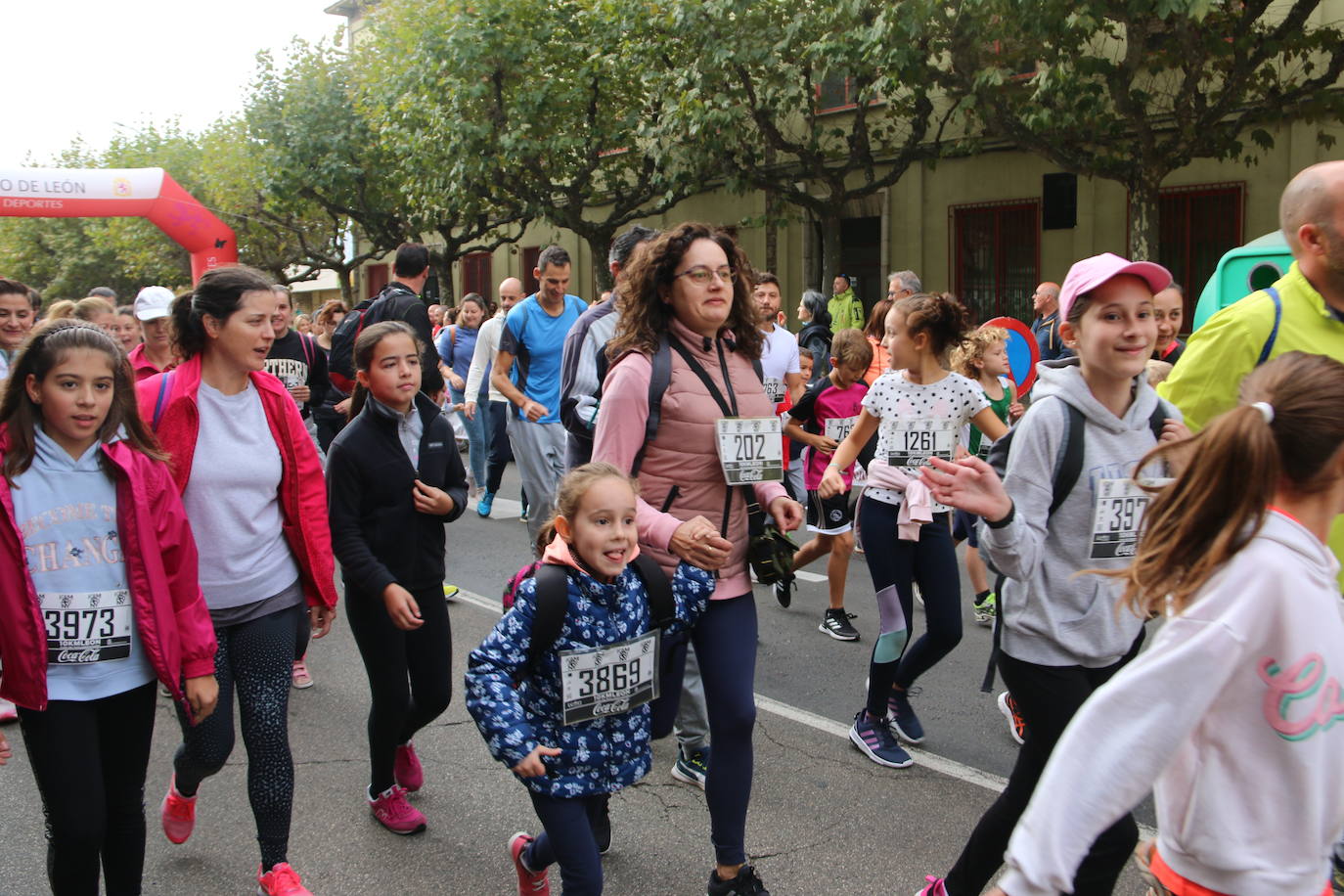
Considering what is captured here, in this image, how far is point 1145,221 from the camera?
13195mm

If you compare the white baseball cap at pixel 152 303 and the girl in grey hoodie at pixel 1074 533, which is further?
the white baseball cap at pixel 152 303

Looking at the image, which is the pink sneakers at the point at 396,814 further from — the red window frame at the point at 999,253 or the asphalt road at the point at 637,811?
the red window frame at the point at 999,253

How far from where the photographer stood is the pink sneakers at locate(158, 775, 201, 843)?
3.71 m

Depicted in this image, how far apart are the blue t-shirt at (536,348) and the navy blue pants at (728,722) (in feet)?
13.1

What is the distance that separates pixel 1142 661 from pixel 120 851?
2569 mm

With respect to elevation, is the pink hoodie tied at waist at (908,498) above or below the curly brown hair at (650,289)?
below

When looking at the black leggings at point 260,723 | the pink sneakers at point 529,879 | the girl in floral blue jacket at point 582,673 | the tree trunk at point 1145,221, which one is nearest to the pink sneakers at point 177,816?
the black leggings at point 260,723

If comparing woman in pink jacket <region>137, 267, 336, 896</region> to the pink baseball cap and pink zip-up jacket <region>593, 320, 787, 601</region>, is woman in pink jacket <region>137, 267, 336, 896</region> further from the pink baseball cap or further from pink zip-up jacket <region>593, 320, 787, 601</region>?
the pink baseball cap

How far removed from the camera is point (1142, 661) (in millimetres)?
1770

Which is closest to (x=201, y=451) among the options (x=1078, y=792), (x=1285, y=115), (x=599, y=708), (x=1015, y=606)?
(x=599, y=708)

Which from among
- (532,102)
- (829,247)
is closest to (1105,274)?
(829,247)

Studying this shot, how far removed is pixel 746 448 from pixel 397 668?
1.38 meters

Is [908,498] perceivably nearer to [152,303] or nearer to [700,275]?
[700,275]

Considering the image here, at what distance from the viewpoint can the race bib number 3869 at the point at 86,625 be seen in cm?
286
